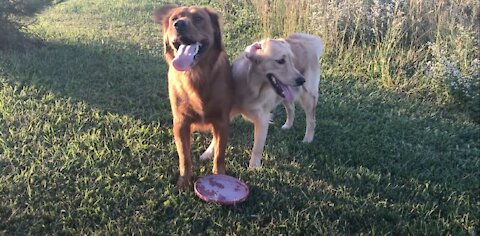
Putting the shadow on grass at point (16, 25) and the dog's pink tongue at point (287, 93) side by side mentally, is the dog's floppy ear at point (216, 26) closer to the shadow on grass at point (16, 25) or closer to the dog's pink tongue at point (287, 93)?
the dog's pink tongue at point (287, 93)

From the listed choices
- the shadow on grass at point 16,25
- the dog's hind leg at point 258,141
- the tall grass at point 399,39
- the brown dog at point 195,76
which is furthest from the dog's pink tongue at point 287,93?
the shadow on grass at point 16,25

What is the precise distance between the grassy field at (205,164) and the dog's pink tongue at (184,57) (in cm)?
92

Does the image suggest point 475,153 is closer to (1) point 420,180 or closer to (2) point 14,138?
(1) point 420,180

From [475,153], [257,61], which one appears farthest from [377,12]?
[257,61]

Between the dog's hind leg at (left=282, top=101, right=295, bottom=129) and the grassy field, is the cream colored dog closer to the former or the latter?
the grassy field

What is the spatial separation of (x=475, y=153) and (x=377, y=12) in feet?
8.75

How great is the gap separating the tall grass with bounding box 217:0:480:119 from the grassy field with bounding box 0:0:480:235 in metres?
0.21

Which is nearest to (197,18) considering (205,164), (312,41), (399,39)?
(205,164)

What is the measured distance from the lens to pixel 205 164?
402cm

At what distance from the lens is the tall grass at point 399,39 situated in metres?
5.46

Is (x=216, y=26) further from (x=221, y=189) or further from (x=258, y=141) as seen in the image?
(x=221, y=189)

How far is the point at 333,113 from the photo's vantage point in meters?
5.07

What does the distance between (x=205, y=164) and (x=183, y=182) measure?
42cm

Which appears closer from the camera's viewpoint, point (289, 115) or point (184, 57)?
point (184, 57)
